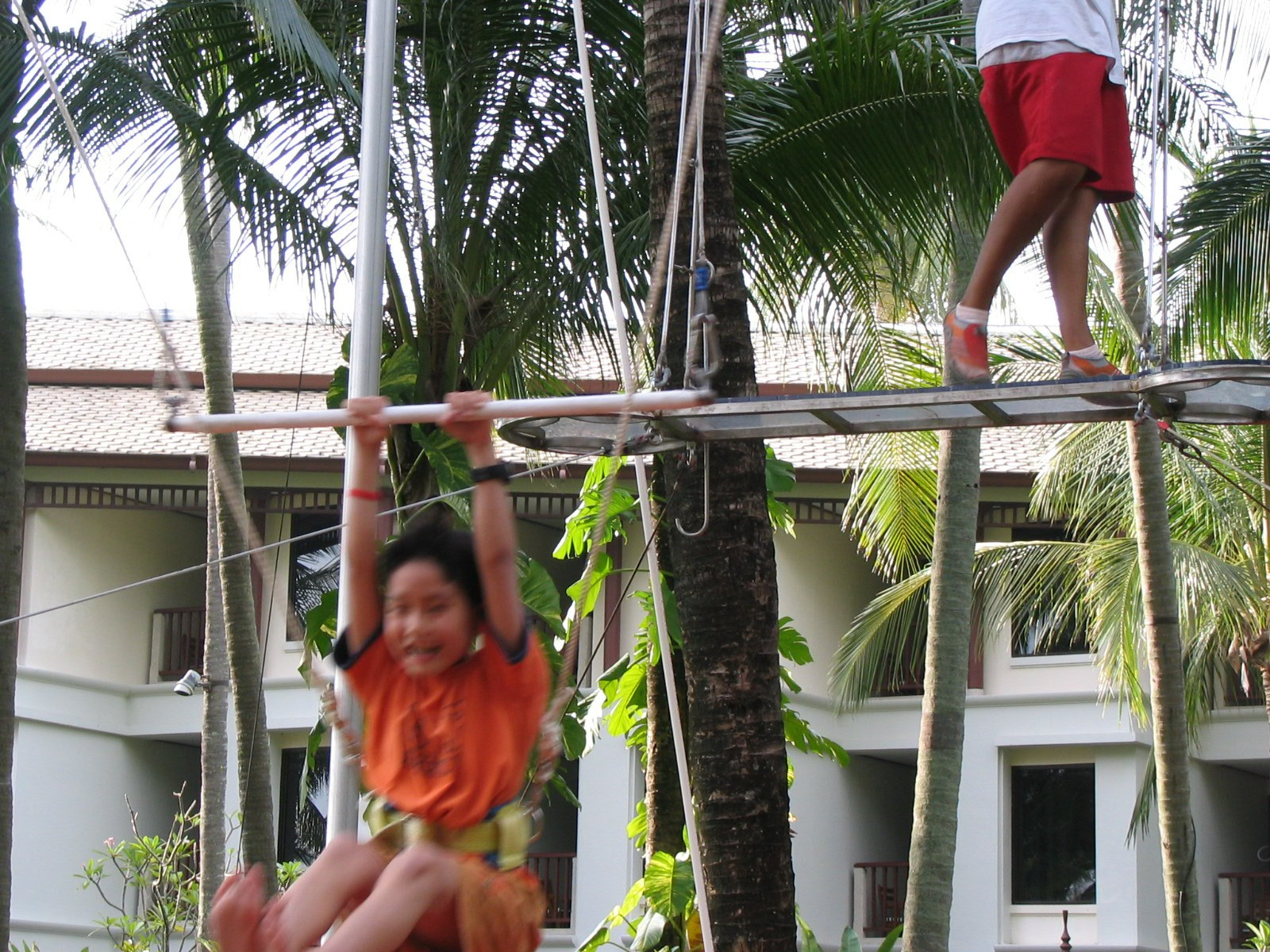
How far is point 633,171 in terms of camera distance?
28.7 ft

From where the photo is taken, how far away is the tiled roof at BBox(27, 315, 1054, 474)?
17750 mm

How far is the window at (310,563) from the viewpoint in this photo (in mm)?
17641

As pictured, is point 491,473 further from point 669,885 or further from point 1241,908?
point 1241,908

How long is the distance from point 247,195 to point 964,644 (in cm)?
410

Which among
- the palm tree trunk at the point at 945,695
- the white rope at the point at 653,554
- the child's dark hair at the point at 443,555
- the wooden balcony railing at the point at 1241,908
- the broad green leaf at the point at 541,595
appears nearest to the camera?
the child's dark hair at the point at 443,555

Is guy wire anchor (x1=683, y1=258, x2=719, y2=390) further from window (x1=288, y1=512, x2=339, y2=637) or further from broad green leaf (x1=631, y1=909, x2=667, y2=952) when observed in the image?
window (x1=288, y1=512, x2=339, y2=637)

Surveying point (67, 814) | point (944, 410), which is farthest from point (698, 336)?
point (67, 814)

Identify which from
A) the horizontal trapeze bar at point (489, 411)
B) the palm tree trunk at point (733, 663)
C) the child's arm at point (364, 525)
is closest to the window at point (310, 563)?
the palm tree trunk at point (733, 663)

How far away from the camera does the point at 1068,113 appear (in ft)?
15.7

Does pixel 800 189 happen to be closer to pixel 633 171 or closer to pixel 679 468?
pixel 633 171

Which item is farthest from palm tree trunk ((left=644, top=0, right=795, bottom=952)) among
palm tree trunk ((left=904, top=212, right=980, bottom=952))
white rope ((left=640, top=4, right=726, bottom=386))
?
palm tree trunk ((left=904, top=212, right=980, bottom=952))

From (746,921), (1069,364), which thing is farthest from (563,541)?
(1069,364)

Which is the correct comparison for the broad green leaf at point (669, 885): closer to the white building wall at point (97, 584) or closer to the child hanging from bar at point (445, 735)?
the child hanging from bar at point (445, 735)

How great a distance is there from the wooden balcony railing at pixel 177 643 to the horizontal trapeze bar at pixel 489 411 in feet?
55.1
